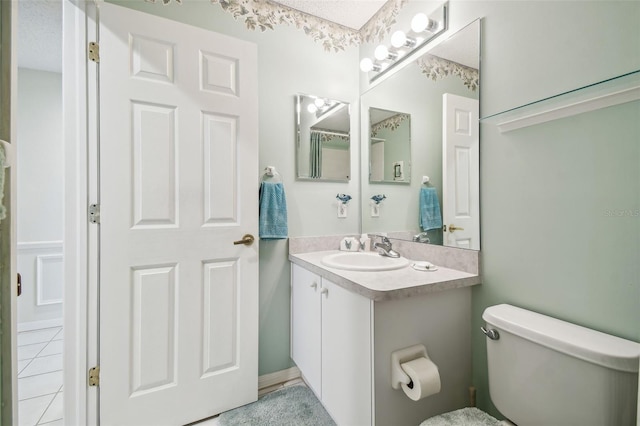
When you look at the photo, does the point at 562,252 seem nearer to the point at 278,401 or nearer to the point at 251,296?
the point at 251,296

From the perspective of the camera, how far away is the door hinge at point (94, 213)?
4.12 feet

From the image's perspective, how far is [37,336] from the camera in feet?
8.16

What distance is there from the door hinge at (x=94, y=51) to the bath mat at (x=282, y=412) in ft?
6.16

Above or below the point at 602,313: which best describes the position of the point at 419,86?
above

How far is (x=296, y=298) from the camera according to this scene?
66.4 inches

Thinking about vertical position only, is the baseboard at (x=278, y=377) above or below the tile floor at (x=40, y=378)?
above

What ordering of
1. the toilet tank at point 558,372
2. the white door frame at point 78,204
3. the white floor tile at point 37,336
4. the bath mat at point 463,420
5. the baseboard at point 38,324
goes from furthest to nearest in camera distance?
the baseboard at point 38,324
the white floor tile at point 37,336
the white door frame at point 78,204
the bath mat at point 463,420
the toilet tank at point 558,372

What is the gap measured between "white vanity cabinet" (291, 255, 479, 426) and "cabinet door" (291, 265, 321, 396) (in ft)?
0.06

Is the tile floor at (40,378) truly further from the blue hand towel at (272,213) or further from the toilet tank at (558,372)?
the toilet tank at (558,372)

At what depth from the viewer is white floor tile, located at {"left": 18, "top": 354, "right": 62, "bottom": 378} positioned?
189 centimetres

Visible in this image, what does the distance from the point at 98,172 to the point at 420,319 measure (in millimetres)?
1574

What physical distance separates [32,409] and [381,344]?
79.7 inches

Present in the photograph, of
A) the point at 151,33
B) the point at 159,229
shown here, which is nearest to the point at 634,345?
the point at 159,229

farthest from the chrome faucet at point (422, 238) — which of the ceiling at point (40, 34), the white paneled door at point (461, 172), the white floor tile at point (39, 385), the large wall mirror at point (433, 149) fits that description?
the ceiling at point (40, 34)
